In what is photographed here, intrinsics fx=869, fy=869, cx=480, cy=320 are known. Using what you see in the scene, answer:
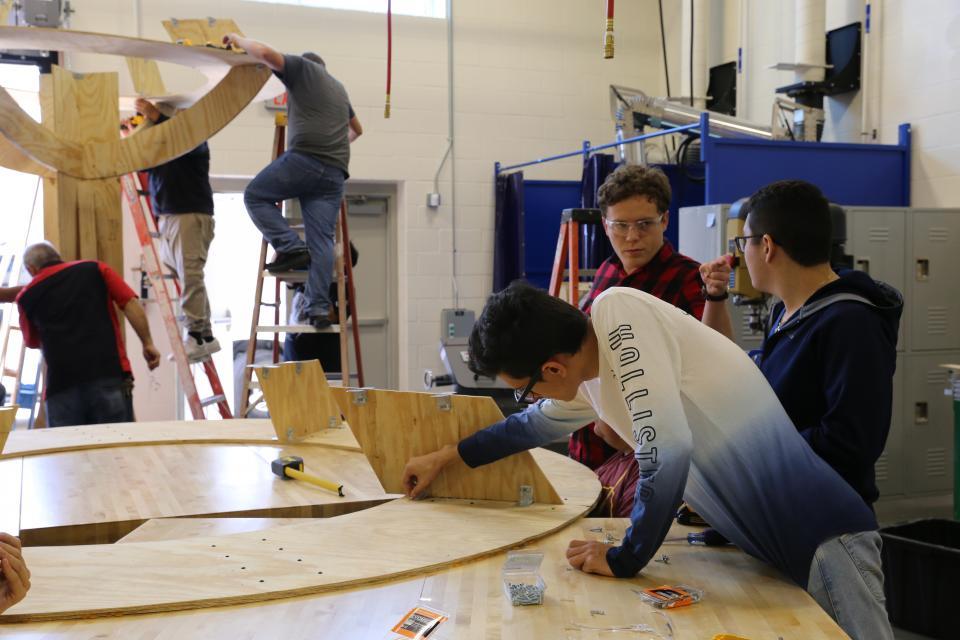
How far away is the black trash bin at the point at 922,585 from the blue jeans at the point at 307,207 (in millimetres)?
2636

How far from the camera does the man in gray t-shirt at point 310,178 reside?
3998 millimetres

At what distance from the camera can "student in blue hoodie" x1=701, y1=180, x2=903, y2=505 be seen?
1407mm

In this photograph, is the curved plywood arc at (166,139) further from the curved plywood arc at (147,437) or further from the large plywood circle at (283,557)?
the large plywood circle at (283,557)

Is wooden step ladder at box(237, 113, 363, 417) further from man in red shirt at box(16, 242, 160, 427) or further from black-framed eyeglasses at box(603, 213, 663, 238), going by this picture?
black-framed eyeglasses at box(603, 213, 663, 238)

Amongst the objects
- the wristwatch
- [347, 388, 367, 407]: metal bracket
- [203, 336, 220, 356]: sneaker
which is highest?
the wristwatch

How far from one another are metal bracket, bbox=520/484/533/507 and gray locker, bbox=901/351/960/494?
3.17m

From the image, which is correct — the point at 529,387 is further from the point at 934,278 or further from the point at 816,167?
the point at 816,167

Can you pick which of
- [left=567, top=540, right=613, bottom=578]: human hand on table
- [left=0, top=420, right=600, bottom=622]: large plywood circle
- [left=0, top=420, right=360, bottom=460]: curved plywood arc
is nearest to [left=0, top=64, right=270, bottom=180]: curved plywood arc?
[left=0, top=420, right=360, bottom=460]: curved plywood arc

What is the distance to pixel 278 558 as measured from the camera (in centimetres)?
157

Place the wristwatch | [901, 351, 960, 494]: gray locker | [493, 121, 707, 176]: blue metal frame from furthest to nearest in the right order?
[493, 121, 707, 176]: blue metal frame → [901, 351, 960, 494]: gray locker → the wristwatch

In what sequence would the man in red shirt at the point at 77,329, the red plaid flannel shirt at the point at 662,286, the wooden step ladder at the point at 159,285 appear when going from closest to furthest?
the red plaid flannel shirt at the point at 662,286
the man in red shirt at the point at 77,329
the wooden step ladder at the point at 159,285

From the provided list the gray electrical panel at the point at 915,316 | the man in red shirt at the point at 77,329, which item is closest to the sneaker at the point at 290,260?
the man in red shirt at the point at 77,329

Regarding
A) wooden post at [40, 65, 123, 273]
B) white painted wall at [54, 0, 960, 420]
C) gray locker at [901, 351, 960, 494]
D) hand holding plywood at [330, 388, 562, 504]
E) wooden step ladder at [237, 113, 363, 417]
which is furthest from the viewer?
white painted wall at [54, 0, 960, 420]

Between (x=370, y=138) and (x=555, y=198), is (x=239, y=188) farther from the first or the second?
(x=555, y=198)
